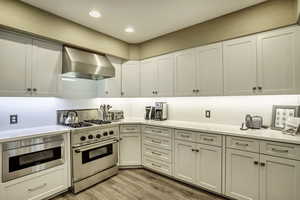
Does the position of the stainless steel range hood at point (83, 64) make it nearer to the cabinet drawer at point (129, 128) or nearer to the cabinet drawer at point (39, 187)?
the cabinet drawer at point (129, 128)

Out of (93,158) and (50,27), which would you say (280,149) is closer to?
(93,158)

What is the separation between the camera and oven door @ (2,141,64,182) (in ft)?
6.07

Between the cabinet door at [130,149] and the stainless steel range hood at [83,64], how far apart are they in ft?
4.25

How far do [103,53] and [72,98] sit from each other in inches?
41.6

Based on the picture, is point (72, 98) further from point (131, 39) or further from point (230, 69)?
point (230, 69)

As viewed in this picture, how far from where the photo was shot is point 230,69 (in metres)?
2.43

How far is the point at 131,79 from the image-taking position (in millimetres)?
3648

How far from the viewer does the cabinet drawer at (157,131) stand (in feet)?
9.11

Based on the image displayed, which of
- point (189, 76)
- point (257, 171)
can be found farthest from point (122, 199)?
point (189, 76)

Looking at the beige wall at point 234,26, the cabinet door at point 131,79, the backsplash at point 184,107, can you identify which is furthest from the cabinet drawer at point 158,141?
the beige wall at point 234,26

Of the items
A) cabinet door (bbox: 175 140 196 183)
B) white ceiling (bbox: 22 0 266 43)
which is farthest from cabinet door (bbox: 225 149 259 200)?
white ceiling (bbox: 22 0 266 43)

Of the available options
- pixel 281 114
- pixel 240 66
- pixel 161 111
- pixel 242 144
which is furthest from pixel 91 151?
pixel 281 114

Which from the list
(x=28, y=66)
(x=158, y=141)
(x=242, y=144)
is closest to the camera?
(x=242, y=144)

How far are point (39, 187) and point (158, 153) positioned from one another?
1811 millimetres
